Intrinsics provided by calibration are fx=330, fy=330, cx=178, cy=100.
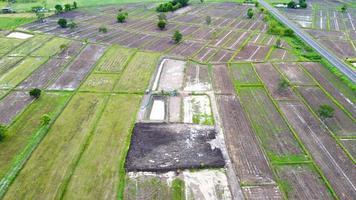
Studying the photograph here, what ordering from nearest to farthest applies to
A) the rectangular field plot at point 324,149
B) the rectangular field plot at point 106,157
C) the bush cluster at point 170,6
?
the rectangular field plot at point 106,157 < the rectangular field plot at point 324,149 < the bush cluster at point 170,6

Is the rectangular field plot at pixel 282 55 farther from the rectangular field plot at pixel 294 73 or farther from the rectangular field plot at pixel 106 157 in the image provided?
the rectangular field plot at pixel 106 157

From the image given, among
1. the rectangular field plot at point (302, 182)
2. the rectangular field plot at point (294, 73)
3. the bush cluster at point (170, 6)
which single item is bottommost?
the rectangular field plot at point (302, 182)

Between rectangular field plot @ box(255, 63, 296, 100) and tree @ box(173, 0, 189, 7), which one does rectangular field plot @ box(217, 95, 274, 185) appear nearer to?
rectangular field plot @ box(255, 63, 296, 100)

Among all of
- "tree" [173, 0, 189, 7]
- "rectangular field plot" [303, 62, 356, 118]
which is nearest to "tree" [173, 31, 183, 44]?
"rectangular field plot" [303, 62, 356, 118]

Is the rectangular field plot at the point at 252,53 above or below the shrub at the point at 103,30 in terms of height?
below

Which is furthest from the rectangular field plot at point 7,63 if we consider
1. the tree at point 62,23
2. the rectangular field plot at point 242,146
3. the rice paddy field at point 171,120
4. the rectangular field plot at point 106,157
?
the rectangular field plot at point 242,146

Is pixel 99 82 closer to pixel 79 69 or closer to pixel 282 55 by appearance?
pixel 79 69

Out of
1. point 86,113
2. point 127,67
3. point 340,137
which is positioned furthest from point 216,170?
point 127,67
